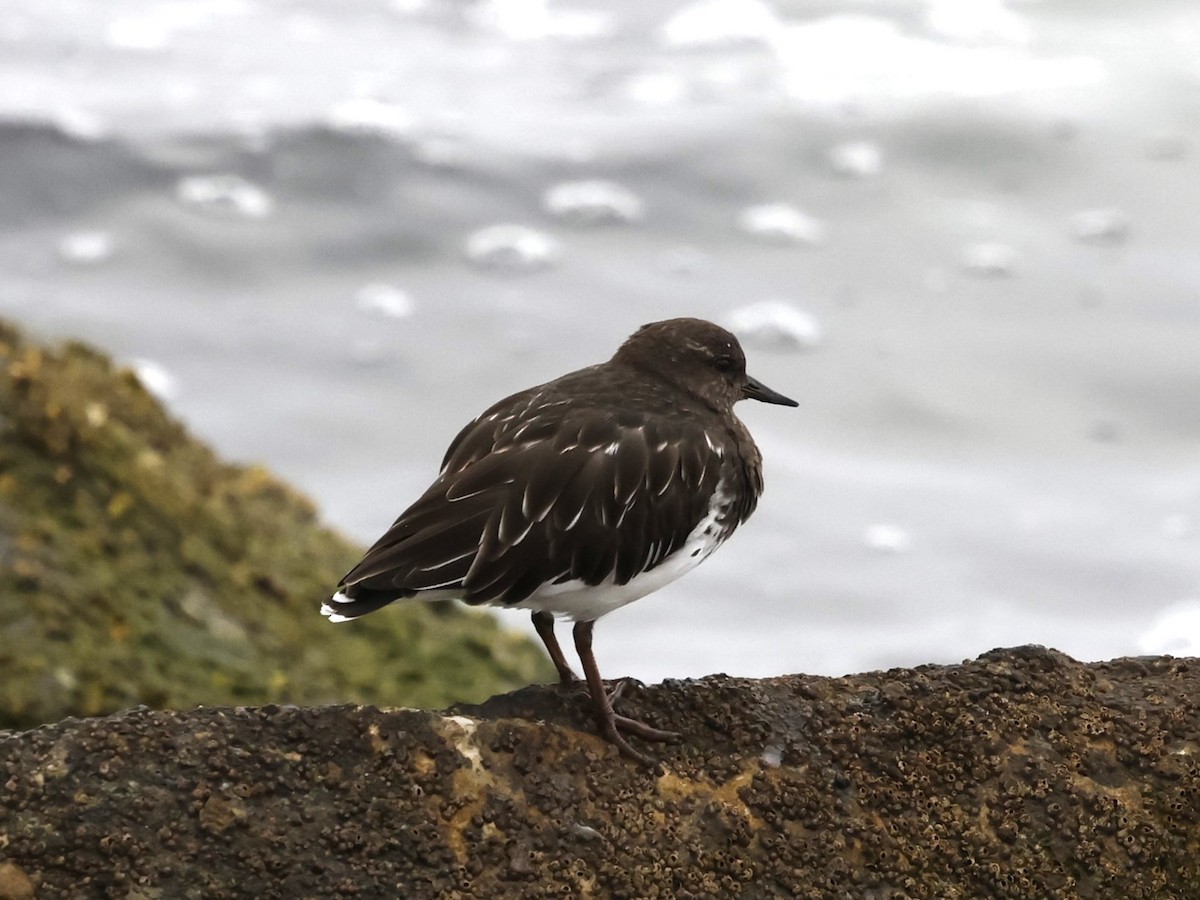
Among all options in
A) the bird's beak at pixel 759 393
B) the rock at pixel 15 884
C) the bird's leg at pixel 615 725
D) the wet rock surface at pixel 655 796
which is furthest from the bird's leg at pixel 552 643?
the rock at pixel 15 884

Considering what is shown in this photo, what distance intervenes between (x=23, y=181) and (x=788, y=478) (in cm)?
904

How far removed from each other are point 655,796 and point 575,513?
0.88 m

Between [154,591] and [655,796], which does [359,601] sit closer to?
[655,796]

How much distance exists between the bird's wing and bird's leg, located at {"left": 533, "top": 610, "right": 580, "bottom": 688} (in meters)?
0.38

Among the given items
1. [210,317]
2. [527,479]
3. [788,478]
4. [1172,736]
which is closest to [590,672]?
[527,479]

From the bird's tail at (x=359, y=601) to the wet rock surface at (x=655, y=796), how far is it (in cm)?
37

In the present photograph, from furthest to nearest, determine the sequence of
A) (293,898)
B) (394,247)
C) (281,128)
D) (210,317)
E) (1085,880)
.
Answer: (281,128) < (394,247) < (210,317) < (1085,880) < (293,898)

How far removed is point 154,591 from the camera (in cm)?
660

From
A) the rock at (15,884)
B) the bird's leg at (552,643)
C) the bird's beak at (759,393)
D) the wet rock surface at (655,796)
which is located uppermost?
the bird's beak at (759,393)

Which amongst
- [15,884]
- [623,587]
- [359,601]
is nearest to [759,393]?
[623,587]

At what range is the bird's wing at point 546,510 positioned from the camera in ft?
14.1

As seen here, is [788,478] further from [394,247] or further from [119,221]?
[119,221]

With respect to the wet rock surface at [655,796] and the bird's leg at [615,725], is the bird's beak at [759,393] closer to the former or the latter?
the wet rock surface at [655,796]

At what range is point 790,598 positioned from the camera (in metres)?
11.8
